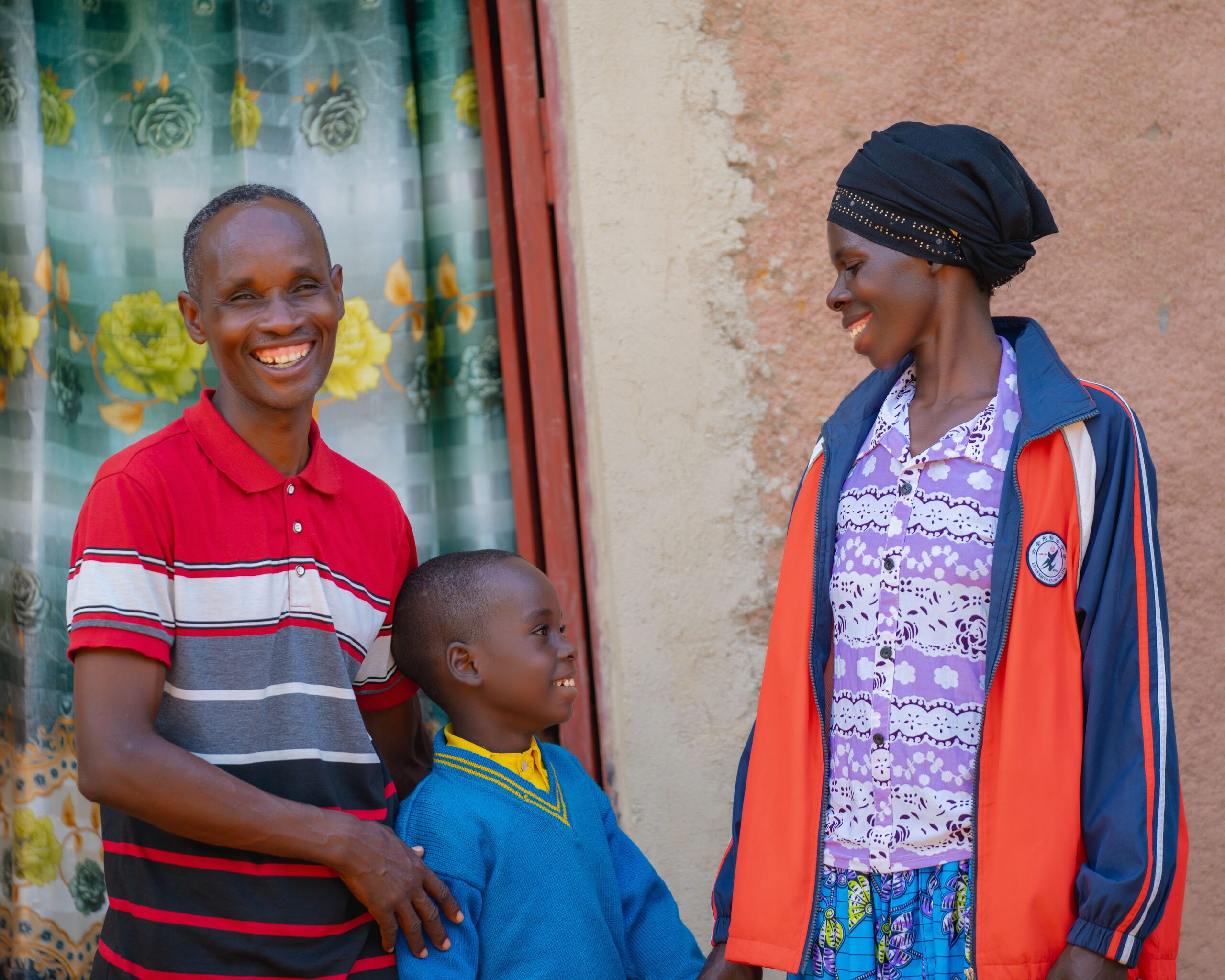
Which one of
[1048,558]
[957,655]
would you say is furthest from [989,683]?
[1048,558]

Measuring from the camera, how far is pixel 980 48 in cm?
305

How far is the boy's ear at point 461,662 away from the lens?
2203 millimetres

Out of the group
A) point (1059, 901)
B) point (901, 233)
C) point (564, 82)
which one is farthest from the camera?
point (564, 82)

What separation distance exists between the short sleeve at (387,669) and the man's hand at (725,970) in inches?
27.9

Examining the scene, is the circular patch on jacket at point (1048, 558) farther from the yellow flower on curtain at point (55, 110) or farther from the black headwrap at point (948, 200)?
the yellow flower on curtain at point (55, 110)

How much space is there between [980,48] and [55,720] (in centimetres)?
282

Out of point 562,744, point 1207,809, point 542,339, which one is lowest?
point 1207,809

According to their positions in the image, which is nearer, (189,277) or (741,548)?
(189,277)

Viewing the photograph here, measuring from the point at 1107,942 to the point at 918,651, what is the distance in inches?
18.5

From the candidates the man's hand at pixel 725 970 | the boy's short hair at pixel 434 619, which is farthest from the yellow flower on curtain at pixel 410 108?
the man's hand at pixel 725 970

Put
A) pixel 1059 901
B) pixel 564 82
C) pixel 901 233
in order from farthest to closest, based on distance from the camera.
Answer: pixel 564 82 → pixel 901 233 → pixel 1059 901

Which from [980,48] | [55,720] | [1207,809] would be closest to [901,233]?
[980,48]

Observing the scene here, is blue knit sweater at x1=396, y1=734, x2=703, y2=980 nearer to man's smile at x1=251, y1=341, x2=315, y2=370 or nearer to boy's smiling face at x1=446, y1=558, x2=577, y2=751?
boy's smiling face at x1=446, y1=558, x2=577, y2=751

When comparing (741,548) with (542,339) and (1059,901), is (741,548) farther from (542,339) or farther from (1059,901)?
(1059,901)
